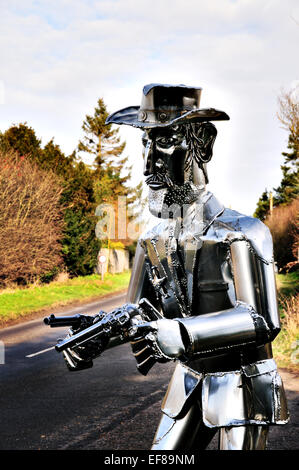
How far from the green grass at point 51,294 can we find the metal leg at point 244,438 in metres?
11.0

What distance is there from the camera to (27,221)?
17.4 m

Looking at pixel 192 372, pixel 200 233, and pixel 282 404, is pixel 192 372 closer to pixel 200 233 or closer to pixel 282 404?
pixel 282 404

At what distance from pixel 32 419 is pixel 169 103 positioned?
4.64m

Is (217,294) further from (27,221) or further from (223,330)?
(27,221)

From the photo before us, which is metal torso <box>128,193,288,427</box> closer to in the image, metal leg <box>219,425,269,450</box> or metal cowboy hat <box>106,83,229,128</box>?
metal leg <box>219,425,269,450</box>

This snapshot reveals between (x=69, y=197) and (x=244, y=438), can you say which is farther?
(x=69, y=197)

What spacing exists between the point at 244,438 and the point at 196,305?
0.60 metres

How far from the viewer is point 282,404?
2053 mm

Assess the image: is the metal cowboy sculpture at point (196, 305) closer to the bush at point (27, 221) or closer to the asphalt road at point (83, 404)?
the asphalt road at point (83, 404)

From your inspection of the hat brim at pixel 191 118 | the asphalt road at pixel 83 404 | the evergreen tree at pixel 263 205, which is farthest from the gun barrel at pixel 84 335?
the evergreen tree at pixel 263 205

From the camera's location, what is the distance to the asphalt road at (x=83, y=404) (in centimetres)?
484

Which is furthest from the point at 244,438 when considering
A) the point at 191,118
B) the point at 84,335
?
the point at 191,118

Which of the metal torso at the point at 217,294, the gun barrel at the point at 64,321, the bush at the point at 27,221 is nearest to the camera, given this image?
the metal torso at the point at 217,294
